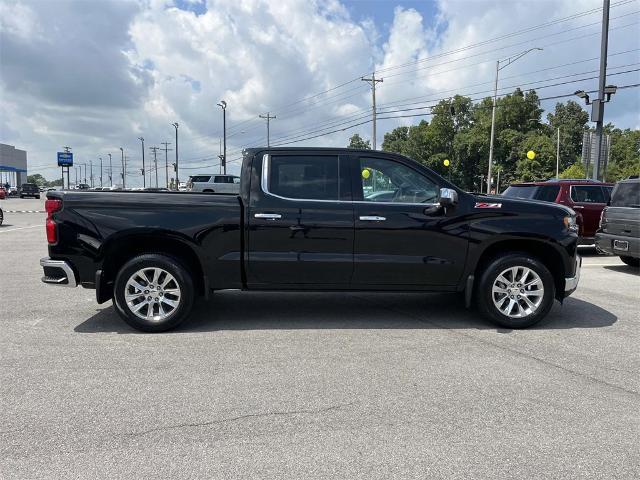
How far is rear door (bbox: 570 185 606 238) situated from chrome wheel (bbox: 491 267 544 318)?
7.11 m

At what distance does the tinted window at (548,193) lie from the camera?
38.2 ft

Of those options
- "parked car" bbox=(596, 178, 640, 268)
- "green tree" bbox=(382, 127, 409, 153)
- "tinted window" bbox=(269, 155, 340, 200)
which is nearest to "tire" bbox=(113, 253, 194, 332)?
"tinted window" bbox=(269, 155, 340, 200)

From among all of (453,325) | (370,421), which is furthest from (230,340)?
(453,325)

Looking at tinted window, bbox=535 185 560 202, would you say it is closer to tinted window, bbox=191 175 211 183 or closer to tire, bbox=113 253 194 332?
tire, bbox=113 253 194 332

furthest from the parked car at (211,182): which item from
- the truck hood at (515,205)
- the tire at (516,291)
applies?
the tire at (516,291)

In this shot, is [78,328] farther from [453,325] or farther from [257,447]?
[453,325]

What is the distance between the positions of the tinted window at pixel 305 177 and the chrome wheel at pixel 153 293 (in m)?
1.48

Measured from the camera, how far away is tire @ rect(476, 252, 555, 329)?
5.52m

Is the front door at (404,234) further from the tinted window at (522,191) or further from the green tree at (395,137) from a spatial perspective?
the green tree at (395,137)

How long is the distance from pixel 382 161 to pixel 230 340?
2.52m

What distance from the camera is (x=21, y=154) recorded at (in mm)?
101625

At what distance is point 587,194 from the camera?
11867 mm

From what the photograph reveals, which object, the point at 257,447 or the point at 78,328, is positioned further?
the point at 78,328

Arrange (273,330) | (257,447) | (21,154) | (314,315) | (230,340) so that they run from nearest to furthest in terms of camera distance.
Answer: (257,447) < (230,340) < (273,330) < (314,315) < (21,154)
